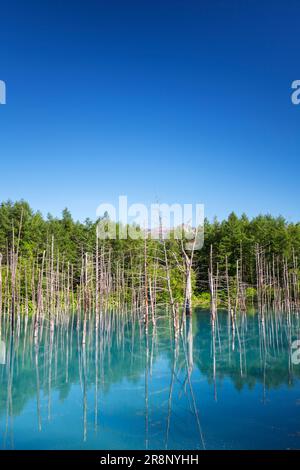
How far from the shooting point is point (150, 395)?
482 inches

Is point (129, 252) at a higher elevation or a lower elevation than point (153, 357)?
higher

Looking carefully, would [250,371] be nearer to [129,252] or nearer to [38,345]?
[38,345]

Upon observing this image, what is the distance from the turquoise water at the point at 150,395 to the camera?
28.9 feet

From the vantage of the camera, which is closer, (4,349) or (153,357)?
(153,357)

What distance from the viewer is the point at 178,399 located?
461 inches

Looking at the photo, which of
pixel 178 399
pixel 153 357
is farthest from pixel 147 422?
pixel 153 357

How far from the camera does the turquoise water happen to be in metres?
8.80

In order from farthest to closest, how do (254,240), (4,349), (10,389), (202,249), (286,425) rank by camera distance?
(202,249), (254,240), (4,349), (10,389), (286,425)

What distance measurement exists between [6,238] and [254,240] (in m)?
28.4

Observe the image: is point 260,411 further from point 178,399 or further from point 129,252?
point 129,252

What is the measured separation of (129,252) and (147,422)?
125ft
